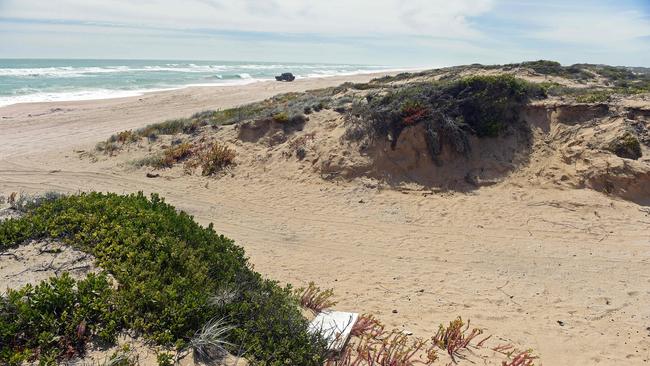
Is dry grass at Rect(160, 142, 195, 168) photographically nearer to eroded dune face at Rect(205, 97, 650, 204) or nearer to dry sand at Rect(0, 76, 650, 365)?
dry sand at Rect(0, 76, 650, 365)

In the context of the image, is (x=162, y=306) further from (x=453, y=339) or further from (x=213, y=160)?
(x=213, y=160)

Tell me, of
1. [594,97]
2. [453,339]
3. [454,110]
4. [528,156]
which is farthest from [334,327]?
[594,97]

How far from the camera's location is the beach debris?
4.83 metres

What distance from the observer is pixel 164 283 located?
4383mm

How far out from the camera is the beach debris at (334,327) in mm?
4828

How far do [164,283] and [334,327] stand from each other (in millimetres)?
2040

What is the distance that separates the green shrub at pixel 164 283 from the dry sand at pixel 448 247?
7.25ft

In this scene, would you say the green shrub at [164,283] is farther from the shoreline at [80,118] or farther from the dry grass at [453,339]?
the shoreline at [80,118]

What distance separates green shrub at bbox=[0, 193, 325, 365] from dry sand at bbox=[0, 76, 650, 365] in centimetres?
221

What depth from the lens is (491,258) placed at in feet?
28.3

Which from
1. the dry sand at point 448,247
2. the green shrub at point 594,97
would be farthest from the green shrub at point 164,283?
the green shrub at point 594,97

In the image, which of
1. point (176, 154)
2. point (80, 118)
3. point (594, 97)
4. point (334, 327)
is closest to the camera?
point (334, 327)

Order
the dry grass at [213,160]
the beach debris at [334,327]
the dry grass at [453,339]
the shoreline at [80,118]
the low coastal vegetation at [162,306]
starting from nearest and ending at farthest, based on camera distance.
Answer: the low coastal vegetation at [162,306] < the beach debris at [334,327] < the dry grass at [453,339] < the dry grass at [213,160] < the shoreline at [80,118]

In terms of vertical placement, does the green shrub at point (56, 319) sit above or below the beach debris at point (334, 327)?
above
